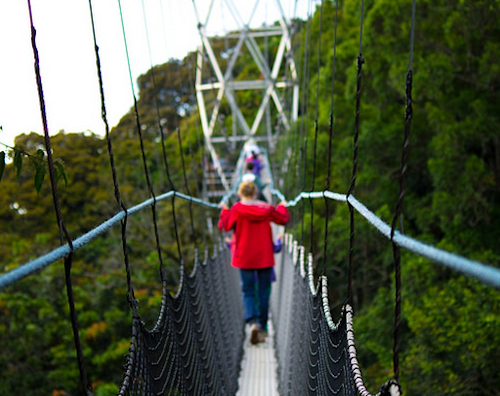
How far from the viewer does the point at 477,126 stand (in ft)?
15.3

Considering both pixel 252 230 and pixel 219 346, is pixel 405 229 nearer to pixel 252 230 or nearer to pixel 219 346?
pixel 252 230

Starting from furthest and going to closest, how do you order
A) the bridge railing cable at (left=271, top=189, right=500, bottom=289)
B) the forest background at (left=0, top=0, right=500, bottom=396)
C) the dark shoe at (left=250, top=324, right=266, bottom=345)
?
1. the forest background at (left=0, top=0, right=500, bottom=396)
2. the dark shoe at (left=250, top=324, right=266, bottom=345)
3. the bridge railing cable at (left=271, top=189, right=500, bottom=289)

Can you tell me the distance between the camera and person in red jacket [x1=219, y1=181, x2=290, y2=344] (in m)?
2.42

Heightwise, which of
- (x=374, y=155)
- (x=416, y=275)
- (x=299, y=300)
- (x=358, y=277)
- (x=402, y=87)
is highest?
(x=402, y=87)

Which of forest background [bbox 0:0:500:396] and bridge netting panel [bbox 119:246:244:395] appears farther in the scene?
forest background [bbox 0:0:500:396]

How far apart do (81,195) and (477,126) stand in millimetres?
6525

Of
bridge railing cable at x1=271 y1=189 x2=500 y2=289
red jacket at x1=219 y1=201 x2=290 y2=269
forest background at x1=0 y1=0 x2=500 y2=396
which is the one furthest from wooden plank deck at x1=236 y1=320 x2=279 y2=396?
bridge railing cable at x1=271 y1=189 x2=500 y2=289

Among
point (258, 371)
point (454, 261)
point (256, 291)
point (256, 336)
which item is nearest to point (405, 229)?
point (256, 336)

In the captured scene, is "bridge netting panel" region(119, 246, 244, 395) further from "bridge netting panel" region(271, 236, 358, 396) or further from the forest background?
the forest background

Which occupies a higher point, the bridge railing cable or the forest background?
the bridge railing cable

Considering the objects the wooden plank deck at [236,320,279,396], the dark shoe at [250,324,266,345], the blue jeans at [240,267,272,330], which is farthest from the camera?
the dark shoe at [250,324,266,345]

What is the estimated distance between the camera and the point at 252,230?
2430 mm

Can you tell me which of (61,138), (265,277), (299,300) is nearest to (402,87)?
(265,277)

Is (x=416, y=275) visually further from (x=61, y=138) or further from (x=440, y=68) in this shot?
(x=61, y=138)
